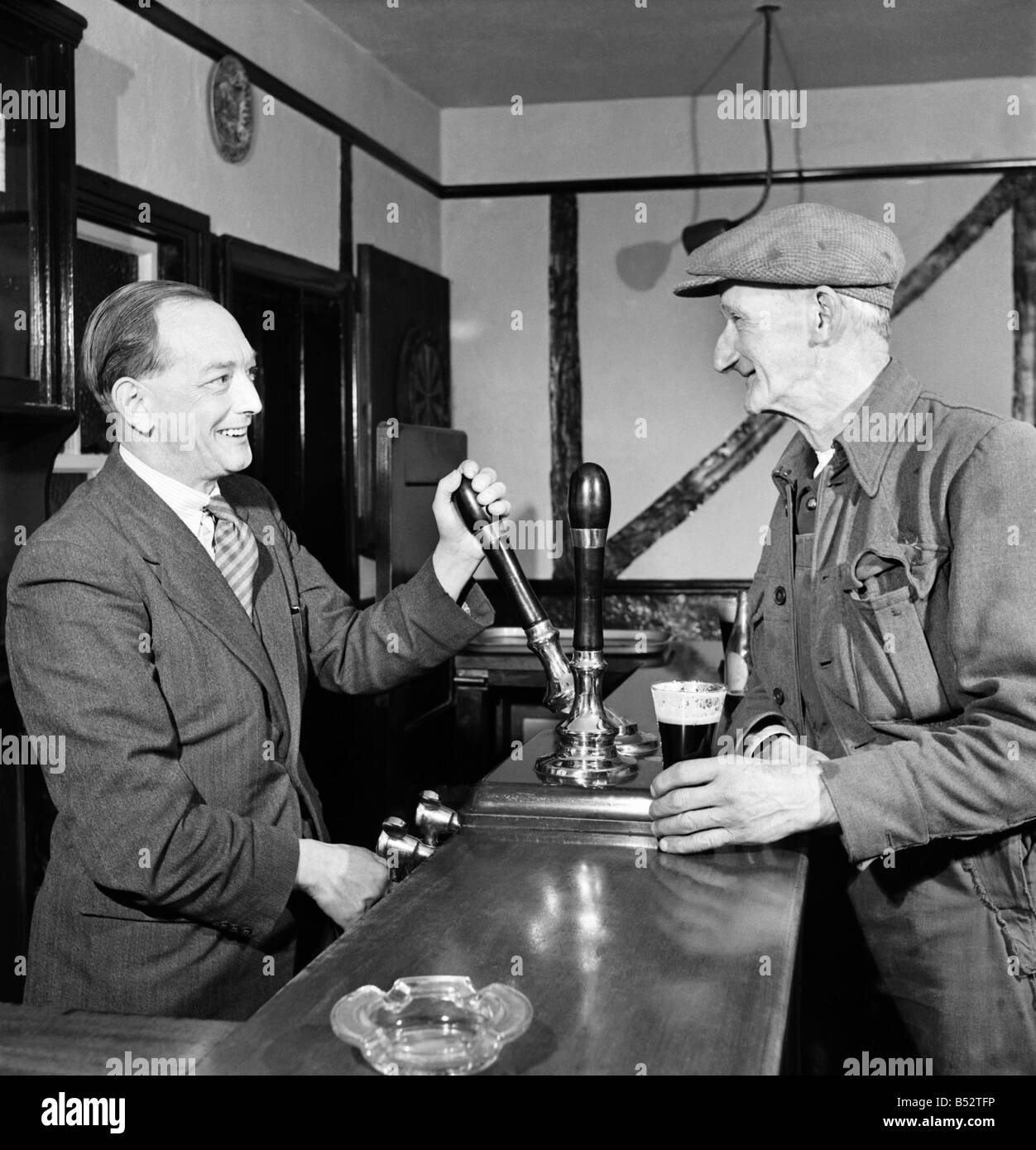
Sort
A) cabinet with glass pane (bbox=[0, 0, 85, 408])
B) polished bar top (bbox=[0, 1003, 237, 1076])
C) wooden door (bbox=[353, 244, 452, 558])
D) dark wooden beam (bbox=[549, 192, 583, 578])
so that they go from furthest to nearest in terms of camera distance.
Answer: dark wooden beam (bbox=[549, 192, 583, 578]) < wooden door (bbox=[353, 244, 452, 558]) < cabinet with glass pane (bbox=[0, 0, 85, 408]) < polished bar top (bbox=[0, 1003, 237, 1076])

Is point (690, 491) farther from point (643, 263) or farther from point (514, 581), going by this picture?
point (514, 581)

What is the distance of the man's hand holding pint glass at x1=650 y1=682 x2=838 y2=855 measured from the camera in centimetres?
161

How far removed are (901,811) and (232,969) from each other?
3.27 ft

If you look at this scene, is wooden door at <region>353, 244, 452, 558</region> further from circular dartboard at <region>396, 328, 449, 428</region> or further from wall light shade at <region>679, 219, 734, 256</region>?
wall light shade at <region>679, 219, 734, 256</region>

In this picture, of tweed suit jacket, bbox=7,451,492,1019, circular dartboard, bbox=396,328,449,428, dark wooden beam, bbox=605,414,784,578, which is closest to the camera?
tweed suit jacket, bbox=7,451,492,1019

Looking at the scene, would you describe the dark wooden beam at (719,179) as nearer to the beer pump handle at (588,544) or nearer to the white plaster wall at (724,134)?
the white plaster wall at (724,134)

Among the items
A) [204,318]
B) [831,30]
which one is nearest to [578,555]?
[204,318]

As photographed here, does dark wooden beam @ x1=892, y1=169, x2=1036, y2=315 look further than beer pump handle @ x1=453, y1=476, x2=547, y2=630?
Yes

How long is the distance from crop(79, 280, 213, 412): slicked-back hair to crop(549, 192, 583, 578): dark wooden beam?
4.58 metres

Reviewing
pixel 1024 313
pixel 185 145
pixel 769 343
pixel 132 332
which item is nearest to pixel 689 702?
pixel 769 343

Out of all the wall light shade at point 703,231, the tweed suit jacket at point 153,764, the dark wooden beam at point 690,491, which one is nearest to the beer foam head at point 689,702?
the tweed suit jacket at point 153,764

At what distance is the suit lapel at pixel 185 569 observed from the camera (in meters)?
1.88

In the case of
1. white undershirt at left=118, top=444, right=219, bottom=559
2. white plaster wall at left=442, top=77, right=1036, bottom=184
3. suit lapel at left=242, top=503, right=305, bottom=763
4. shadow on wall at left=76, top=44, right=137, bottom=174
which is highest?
white plaster wall at left=442, top=77, right=1036, bottom=184

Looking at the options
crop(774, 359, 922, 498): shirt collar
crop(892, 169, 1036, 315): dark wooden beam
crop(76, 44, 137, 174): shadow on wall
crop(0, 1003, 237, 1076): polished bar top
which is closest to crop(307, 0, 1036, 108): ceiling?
crop(892, 169, 1036, 315): dark wooden beam
